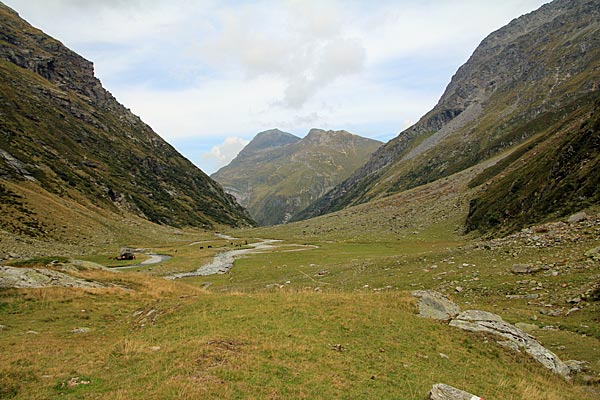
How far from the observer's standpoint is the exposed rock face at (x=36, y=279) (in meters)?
26.2

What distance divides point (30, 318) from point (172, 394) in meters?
17.2

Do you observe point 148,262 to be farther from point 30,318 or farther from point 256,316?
point 256,316

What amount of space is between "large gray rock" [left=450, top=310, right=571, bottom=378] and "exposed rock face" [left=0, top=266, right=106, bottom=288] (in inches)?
1186

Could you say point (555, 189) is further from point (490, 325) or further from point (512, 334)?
point (512, 334)

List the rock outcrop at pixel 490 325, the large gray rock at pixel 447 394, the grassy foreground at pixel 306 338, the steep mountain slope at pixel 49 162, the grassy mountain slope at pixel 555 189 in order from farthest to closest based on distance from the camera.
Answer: the steep mountain slope at pixel 49 162
the grassy mountain slope at pixel 555 189
the rock outcrop at pixel 490 325
the grassy foreground at pixel 306 338
the large gray rock at pixel 447 394

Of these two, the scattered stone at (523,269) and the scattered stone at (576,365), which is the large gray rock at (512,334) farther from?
the scattered stone at (523,269)

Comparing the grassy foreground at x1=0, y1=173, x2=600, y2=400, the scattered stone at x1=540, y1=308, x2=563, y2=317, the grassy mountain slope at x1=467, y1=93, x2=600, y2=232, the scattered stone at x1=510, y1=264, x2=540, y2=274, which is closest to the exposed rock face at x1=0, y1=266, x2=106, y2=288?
the grassy foreground at x1=0, y1=173, x2=600, y2=400

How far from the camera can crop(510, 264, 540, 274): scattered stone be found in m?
28.0

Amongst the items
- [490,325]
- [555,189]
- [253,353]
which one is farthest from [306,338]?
[555,189]

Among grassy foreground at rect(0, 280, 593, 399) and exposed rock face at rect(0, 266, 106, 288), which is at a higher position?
exposed rock face at rect(0, 266, 106, 288)

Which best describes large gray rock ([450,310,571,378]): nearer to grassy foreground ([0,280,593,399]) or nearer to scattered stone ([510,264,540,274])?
grassy foreground ([0,280,593,399])

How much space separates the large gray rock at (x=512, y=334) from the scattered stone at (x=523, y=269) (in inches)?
434

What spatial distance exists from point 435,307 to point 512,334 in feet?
16.0

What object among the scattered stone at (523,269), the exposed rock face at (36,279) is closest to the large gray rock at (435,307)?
the scattered stone at (523,269)
